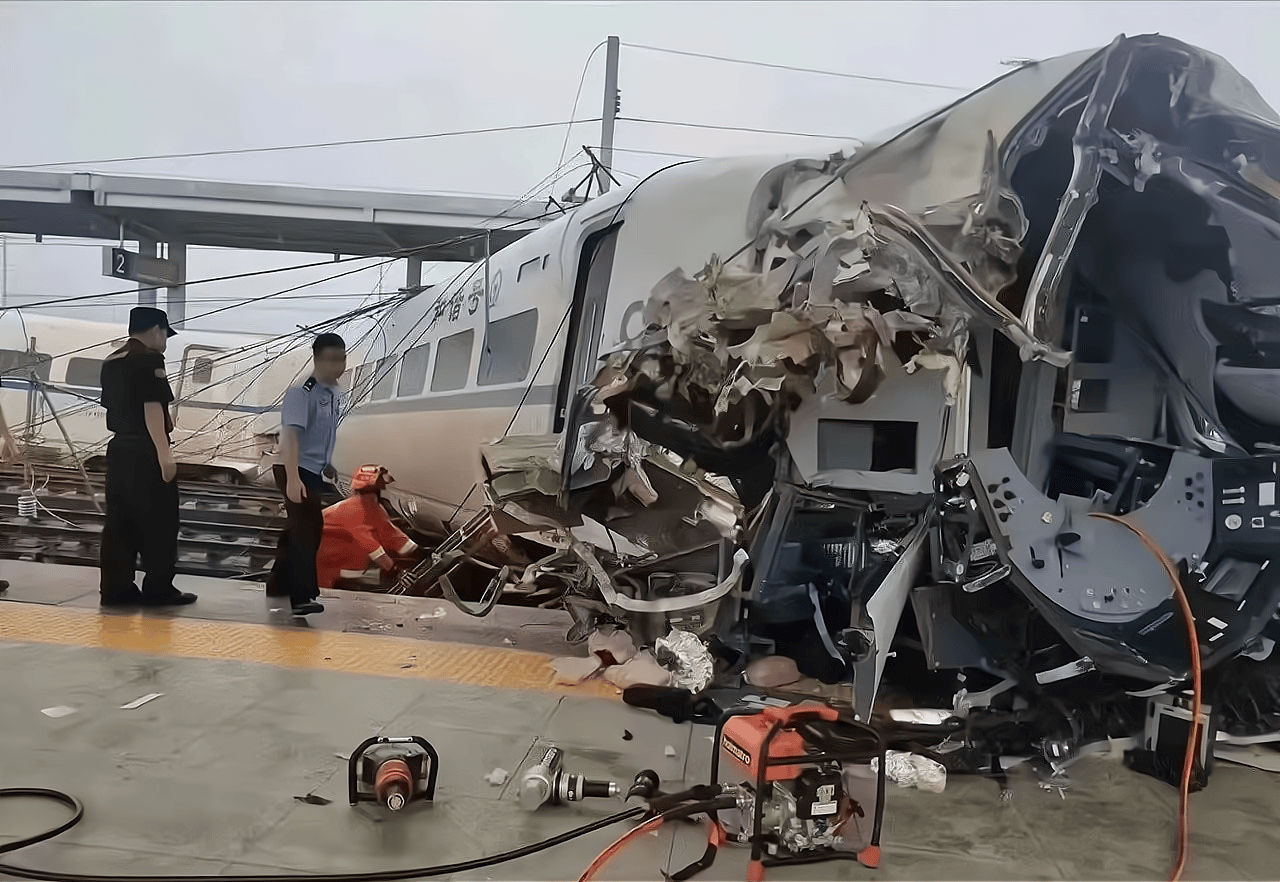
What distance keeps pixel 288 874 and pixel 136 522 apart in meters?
2.76

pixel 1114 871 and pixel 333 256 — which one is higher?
pixel 333 256

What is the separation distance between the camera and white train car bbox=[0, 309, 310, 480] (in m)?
3.95

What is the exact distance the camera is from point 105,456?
13.1ft

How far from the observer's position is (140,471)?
394 centimetres

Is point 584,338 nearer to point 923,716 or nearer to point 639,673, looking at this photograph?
point 639,673

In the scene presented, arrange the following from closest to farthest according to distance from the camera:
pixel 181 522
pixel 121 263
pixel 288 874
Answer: pixel 288 874, pixel 121 263, pixel 181 522

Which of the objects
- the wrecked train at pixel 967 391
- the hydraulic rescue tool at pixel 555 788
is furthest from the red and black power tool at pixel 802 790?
the wrecked train at pixel 967 391

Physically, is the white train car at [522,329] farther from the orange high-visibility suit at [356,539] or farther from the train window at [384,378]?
the orange high-visibility suit at [356,539]

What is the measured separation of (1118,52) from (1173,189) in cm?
47

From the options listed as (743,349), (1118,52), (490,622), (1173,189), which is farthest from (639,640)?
(1118,52)

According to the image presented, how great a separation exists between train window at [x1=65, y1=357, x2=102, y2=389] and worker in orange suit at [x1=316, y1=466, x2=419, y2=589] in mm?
1322

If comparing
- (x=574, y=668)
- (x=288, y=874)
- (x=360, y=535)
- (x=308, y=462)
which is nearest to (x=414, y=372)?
(x=308, y=462)

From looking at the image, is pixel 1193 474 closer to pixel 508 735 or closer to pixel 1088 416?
pixel 1088 416

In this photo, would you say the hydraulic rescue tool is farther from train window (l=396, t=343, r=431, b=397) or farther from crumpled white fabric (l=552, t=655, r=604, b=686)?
train window (l=396, t=343, r=431, b=397)
